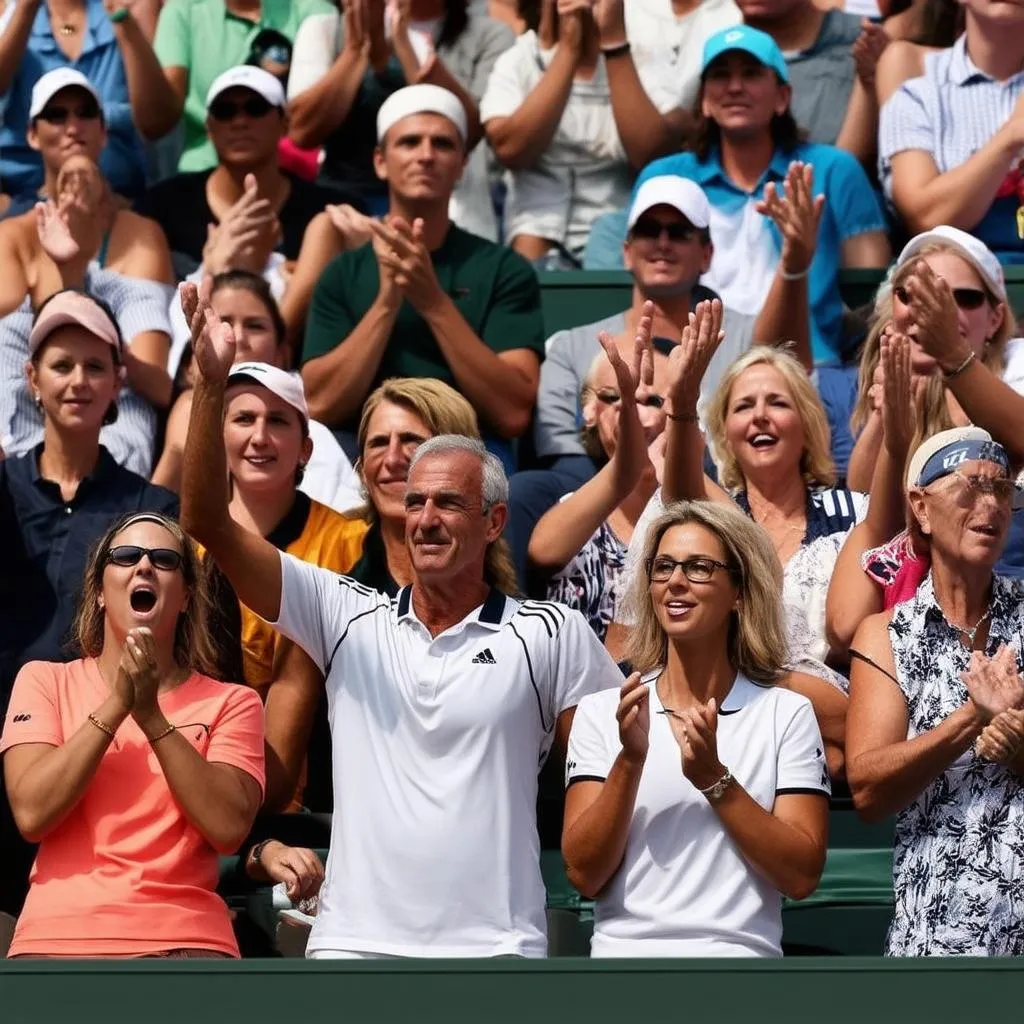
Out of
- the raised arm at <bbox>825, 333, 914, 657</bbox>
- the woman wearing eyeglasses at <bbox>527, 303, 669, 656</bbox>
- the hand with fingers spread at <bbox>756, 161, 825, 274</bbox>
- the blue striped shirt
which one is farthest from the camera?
the blue striped shirt

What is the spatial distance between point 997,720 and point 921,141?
3822 millimetres

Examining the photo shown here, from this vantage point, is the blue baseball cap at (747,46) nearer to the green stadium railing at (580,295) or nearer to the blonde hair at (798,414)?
the green stadium railing at (580,295)

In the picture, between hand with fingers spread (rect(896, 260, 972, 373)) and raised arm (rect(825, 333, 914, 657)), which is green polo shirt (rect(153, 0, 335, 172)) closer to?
raised arm (rect(825, 333, 914, 657))

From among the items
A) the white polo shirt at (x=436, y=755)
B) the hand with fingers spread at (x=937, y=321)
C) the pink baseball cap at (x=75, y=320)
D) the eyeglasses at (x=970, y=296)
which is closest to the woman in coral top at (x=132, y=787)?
the white polo shirt at (x=436, y=755)

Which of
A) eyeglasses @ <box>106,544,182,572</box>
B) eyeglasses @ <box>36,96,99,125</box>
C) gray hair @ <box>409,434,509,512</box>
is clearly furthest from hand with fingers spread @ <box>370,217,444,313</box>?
eyeglasses @ <box>106,544,182,572</box>

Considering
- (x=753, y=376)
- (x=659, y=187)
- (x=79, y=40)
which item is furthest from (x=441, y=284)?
(x=79, y=40)

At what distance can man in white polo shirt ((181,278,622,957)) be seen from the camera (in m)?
4.81

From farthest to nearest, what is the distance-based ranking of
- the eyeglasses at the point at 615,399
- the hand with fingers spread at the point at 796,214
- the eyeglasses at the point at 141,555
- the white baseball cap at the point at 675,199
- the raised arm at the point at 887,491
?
the white baseball cap at the point at 675,199 → the hand with fingers spread at the point at 796,214 → the eyeglasses at the point at 615,399 → the raised arm at the point at 887,491 → the eyeglasses at the point at 141,555

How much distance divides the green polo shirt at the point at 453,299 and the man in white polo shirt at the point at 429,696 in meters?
2.10

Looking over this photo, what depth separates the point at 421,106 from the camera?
24.9 feet

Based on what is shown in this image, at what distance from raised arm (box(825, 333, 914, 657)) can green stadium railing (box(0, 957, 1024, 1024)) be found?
1535 mm

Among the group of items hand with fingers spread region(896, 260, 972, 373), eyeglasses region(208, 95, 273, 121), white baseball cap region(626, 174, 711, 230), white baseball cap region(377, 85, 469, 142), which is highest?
eyeglasses region(208, 95, 273, 121)

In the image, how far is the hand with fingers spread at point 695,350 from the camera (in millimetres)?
5586

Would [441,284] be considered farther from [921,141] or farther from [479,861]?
[479,861]
